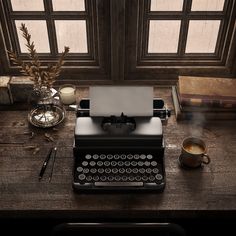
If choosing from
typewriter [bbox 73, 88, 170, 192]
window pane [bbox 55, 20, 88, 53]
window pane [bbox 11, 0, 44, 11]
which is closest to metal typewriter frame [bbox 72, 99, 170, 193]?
typewriter [bbox 73, 88, 170, 192]

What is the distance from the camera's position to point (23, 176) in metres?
1.53

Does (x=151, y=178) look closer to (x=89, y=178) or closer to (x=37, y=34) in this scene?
(x=89, y=178)

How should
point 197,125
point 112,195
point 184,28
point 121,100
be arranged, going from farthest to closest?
point 184,28, point 197,125, point 121,100, point 112,195

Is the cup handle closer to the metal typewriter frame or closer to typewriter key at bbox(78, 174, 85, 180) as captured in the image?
the metal typewriter frame

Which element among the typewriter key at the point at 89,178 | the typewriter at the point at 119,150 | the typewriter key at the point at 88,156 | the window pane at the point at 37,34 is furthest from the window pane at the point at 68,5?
the typewriter key at the point at 89,178

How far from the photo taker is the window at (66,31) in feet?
6.01

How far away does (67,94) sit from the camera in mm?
1852

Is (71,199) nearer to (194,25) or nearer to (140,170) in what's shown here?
(140,170)

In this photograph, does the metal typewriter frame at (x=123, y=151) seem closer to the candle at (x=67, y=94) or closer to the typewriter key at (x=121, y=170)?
the typewriter key at (x=121, y=170)

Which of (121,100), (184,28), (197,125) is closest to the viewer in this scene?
(121,100)

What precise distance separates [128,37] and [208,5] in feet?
1.40

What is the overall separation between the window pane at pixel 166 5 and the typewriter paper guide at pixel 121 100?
20.6 inches

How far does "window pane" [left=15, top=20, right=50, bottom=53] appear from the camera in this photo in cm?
191

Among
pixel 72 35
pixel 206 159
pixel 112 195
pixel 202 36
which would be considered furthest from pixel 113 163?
pixel 202 36
